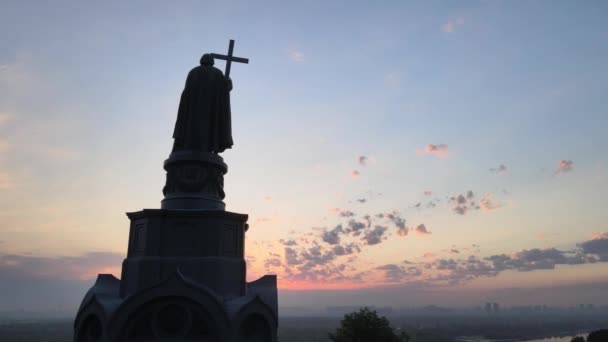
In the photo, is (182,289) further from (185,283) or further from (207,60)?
(207,60)

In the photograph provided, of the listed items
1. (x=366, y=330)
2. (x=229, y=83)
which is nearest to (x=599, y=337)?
(x=366, y=330)

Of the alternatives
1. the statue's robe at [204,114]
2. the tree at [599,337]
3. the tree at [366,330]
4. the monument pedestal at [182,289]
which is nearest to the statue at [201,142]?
the statue's robe at [204,114]

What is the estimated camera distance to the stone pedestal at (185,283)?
34.4 ft

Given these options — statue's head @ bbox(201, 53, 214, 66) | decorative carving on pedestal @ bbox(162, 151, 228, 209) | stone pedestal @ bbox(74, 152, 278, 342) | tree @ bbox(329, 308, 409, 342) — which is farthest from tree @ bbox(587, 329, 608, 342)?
statue's head @ bbox(201, 53, 214, 66)

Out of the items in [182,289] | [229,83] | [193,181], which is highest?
[229,83]

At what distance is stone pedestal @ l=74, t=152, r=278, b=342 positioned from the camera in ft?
34.4

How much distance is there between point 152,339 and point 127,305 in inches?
43.6

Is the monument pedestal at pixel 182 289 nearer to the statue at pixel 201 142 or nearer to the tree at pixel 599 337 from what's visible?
the statue at pixel 201 142

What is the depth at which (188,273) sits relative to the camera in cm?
1127

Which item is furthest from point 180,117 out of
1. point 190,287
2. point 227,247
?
point 190,287

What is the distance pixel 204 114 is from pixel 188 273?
18.1 feet

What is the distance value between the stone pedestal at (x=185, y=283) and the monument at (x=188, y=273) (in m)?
0.02

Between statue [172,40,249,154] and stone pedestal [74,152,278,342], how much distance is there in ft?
2.90

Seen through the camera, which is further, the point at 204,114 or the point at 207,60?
the point at 207,60
